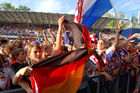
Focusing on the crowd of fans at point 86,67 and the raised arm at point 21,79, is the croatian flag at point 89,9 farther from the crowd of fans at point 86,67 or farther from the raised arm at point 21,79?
the raised arm at point 21,79

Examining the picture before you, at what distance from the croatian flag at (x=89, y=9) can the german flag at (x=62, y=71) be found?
182 centimetres

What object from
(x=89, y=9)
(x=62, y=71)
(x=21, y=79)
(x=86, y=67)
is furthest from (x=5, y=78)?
(x=89, y=9)

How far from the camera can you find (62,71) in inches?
70.1

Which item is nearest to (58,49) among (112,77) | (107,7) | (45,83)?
(45,83)

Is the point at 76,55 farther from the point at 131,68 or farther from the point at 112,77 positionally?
the point at 131,68

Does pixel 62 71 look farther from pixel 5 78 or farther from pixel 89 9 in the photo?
pixel 89 9

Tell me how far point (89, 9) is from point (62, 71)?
102 inches

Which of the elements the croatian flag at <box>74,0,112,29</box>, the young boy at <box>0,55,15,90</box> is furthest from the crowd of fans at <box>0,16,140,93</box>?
the croatian flag at <box>74,0,112,29</box>

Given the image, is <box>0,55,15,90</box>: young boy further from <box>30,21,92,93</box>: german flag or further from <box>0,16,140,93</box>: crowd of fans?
<box>30,21,92,93</box>: german flag

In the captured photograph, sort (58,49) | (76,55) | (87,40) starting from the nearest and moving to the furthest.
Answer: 1. (76,55)
2. (87,40)
3. (58,49)

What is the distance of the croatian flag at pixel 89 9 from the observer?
3.63m

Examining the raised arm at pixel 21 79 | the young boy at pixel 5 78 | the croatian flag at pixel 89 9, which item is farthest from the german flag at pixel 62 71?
the croatian flag at pixel 89 9

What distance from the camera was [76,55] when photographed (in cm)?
186

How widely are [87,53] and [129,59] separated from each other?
4.67 feet
